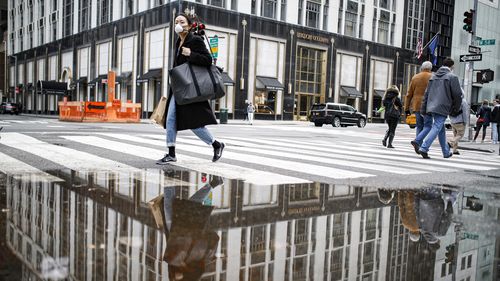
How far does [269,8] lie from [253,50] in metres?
4.07

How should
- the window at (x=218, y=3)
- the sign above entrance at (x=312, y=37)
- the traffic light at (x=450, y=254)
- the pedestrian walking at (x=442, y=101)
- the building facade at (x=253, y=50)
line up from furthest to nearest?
1. the sign above entrance at (x=312, y=37)
2. the building facade at (x=253, y=50)
3. the window at (x=218, y=3)
4. the pedestrian walking at (x=442, y=101)
5. the traffic light at (x=450, y=254)

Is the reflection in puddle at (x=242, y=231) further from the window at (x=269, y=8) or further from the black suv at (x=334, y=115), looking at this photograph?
the window at (x=269, y=8)

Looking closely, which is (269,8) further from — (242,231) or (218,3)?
(242,231)

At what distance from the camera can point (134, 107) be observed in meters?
28.4

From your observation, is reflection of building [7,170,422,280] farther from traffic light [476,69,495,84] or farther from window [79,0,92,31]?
window [79,0,92,31]

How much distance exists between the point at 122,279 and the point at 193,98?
12.5 feet

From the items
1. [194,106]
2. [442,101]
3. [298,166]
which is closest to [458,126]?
[442,101]

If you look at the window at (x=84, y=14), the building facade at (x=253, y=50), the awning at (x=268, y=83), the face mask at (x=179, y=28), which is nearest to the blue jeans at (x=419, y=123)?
the face mask at (x=179, y=28)

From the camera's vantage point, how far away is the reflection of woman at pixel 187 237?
2.35m

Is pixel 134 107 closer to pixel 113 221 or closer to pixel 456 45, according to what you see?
pixel 113 221

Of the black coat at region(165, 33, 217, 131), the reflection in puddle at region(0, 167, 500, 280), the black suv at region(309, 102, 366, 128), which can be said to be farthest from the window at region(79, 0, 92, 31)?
the reflection in puddle at region(0, 167, 500, 280)

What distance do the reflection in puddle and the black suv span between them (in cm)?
2731

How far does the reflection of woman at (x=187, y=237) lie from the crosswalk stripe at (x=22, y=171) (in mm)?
1396

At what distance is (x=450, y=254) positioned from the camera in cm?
273
